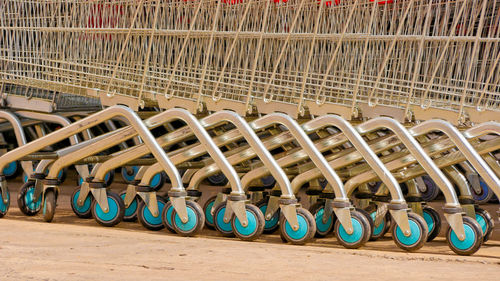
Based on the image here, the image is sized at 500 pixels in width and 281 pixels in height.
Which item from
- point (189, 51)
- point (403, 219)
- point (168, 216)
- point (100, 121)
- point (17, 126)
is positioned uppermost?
point (189, 51)

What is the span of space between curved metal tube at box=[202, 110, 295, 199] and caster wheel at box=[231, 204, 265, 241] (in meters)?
0.19

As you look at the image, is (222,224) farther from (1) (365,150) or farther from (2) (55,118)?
(2) (55,118)

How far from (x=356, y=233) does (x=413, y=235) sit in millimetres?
288

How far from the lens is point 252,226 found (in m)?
4.65

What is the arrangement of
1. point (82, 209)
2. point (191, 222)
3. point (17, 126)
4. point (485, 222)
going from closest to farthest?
point (191, 222), point (485, 222), point (82, 209), point (17, 126)

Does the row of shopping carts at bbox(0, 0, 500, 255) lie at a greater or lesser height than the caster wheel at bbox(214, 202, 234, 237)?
greater

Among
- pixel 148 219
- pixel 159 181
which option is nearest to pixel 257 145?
pixel 148 219

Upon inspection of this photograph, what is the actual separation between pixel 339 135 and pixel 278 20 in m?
1.34

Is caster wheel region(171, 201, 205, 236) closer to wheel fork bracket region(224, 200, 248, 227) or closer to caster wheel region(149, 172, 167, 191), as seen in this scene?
wheel fork bracket region(224, 200, 248, 227)

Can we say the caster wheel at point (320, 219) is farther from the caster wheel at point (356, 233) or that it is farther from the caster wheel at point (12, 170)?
the caster wheel at point (12, 170)

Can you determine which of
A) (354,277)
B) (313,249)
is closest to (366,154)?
(313,249)

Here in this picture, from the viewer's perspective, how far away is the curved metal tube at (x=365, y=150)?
445 cm

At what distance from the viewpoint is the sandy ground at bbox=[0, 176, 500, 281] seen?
3.66 meters

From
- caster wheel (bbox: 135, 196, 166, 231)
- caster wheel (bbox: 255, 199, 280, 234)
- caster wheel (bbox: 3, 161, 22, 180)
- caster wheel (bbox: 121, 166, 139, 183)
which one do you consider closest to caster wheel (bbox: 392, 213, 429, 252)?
caster wheel (bbox: 255, 199, 280, 234)
